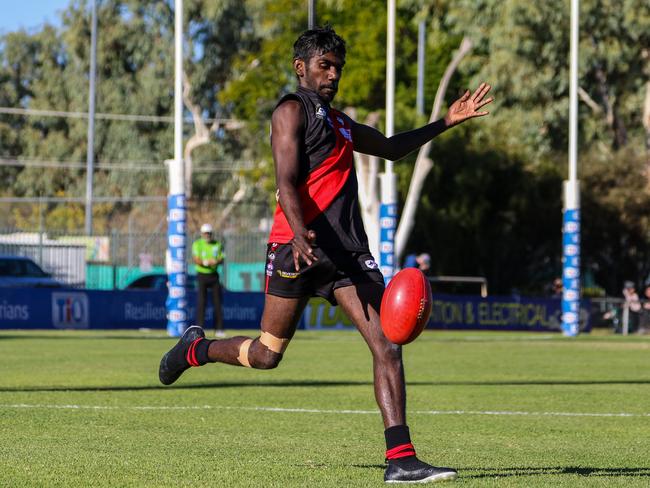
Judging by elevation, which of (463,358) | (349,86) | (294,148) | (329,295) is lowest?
(463,358)

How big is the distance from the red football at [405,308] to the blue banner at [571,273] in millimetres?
26575

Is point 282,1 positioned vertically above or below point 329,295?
above

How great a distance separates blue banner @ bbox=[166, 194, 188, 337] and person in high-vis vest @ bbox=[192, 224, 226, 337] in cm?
270

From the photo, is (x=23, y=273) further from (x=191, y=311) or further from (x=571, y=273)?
(x=571, y=273)

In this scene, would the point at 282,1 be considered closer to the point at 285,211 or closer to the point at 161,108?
the point at 161,108

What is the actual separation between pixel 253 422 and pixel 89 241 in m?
34.5

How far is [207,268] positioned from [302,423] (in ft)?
47.1

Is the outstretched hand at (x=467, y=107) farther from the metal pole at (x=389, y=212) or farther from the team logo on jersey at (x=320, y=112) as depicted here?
the metal pole at (x=389, y=212)

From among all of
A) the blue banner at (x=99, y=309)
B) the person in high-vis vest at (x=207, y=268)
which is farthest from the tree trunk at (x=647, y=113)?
the person in high-vis vest at (x=207, y=268)

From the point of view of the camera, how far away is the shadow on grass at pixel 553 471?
7867 millimetres

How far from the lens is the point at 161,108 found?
66.9 meters

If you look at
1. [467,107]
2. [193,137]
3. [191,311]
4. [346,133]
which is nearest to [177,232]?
[191,311]

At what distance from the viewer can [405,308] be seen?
7.41m

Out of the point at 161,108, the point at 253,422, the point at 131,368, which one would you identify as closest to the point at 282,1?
the point at 161,108
